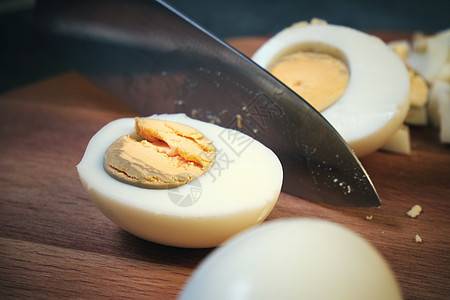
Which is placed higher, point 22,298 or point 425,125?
point 425,125

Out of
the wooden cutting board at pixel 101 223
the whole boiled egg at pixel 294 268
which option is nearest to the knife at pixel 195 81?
the wooden cutting board at pixel 101 223

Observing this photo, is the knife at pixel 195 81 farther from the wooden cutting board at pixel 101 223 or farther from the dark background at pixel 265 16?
the dark background at pixel 265 16

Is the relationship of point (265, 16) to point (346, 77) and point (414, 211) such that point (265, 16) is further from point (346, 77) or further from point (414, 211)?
point (414, 211)

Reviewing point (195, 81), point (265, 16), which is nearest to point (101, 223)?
point (195, 81)

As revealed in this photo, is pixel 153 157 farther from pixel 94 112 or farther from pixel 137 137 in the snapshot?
pixel 94 112

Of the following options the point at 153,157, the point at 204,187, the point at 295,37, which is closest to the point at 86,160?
the point at 153,157

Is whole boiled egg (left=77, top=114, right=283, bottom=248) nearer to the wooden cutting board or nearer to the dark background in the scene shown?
the wooden cutting board
